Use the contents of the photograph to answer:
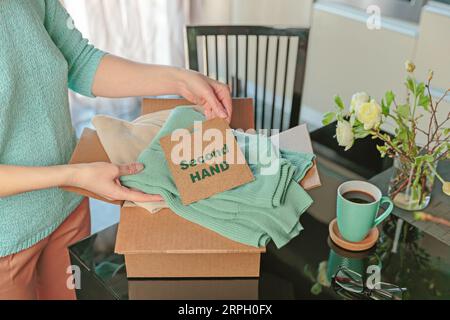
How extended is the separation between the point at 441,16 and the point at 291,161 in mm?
1646

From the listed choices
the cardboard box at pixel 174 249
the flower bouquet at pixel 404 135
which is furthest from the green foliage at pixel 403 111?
the cardboard box at pixel 174 249

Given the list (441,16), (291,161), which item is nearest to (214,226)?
(291,161)

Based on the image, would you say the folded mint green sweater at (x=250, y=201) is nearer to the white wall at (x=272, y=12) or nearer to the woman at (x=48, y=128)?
the woman at (x=48, y=128)

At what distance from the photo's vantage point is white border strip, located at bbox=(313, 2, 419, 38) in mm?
2521

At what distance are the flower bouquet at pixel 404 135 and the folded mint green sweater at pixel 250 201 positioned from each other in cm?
14

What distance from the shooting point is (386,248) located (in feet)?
3.76

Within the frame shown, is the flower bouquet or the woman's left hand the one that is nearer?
the flower bouquet

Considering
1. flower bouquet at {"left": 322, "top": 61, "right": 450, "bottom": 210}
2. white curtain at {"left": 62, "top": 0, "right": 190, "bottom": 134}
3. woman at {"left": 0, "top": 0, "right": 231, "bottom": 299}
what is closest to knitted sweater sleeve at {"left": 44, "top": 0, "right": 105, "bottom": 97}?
woman at {"left": 0, "top": 0, "right": 231, "bottom": 299}

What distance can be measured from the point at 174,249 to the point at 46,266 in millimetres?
543

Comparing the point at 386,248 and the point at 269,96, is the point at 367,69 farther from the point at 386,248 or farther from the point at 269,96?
the point at 386,248

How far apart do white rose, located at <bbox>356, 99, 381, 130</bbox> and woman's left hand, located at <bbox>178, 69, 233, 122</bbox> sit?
33cm

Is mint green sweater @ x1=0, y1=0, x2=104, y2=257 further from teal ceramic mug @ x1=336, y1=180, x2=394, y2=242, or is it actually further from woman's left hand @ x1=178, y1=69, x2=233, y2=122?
teal ceramic mug @ x1=336, y1=180, x2=394, y2=242

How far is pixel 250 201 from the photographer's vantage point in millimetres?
1015

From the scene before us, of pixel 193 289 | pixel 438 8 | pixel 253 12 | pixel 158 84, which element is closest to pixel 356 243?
pixel 193 289
